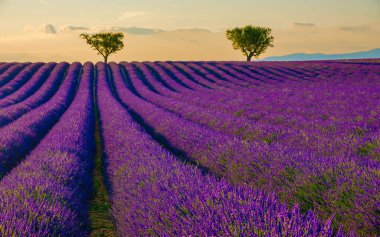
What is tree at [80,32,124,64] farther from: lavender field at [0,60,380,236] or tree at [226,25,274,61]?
lavender field at [0,60,380,236]

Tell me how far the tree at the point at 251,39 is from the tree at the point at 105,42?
1654 centimetres

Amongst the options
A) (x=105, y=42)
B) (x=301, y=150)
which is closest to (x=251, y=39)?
(x=105, y=42)

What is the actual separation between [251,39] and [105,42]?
20.8 metres

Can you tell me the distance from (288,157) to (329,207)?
119cm

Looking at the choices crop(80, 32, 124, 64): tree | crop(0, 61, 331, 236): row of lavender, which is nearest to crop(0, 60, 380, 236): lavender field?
crop(0, 61, 331, 236): row of lavender

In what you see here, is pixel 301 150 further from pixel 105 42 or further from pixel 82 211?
pixel 105 42

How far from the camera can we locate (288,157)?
175 inches

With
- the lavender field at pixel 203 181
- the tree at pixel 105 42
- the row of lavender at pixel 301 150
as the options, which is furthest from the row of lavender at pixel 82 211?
the tree at pixel 105 42

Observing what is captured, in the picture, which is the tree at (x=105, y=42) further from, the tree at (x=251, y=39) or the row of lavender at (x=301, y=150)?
the row of lavender at (x=301, y=150)

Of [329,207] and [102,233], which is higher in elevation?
[329,207]

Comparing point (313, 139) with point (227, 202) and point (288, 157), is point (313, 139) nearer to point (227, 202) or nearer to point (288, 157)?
point (288, 157)

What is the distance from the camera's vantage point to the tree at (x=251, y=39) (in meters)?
51.2

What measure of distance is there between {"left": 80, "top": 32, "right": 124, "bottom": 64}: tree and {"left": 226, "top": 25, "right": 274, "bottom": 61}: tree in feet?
54.3

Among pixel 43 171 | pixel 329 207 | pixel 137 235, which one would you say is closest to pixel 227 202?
pixel 137 235
